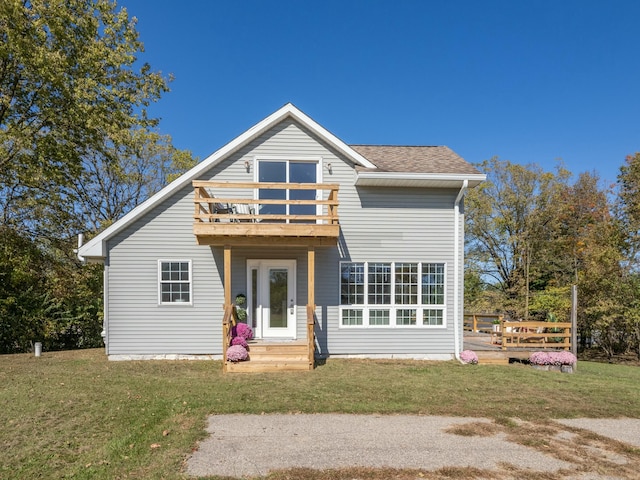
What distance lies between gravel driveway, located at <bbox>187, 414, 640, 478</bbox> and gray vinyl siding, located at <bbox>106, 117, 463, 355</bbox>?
5051mm

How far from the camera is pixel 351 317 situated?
1124 cm

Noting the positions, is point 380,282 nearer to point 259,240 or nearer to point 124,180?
point 259,240

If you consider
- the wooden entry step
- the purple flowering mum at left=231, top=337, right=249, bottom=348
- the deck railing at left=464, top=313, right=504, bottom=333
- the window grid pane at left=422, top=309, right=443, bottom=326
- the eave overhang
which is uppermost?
the eave overhang

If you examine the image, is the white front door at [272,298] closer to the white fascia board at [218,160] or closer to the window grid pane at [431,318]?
the white fascia board at [218,160]

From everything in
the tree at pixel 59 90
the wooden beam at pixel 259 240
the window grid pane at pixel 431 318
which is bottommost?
the window grid pane at pixel 431 318

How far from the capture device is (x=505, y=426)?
591 cm

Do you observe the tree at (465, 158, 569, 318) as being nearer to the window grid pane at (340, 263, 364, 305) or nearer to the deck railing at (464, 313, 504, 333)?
the deck railing at (464, 313, 504, 333)

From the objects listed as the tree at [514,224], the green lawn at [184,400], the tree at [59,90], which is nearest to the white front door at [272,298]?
the green lawn at [184,400]

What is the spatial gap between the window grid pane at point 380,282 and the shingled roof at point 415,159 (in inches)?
110

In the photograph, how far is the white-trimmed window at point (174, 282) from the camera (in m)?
10.9

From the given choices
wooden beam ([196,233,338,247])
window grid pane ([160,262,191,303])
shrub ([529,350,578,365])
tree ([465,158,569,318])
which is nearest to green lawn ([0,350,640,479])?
shrub ([529,350,578,365])

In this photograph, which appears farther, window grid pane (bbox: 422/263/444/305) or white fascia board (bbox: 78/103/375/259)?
window grid pane (bbox: 422/263/444/305)

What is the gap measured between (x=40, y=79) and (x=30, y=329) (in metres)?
8.74

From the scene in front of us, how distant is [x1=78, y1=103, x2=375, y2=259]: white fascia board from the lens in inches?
419
